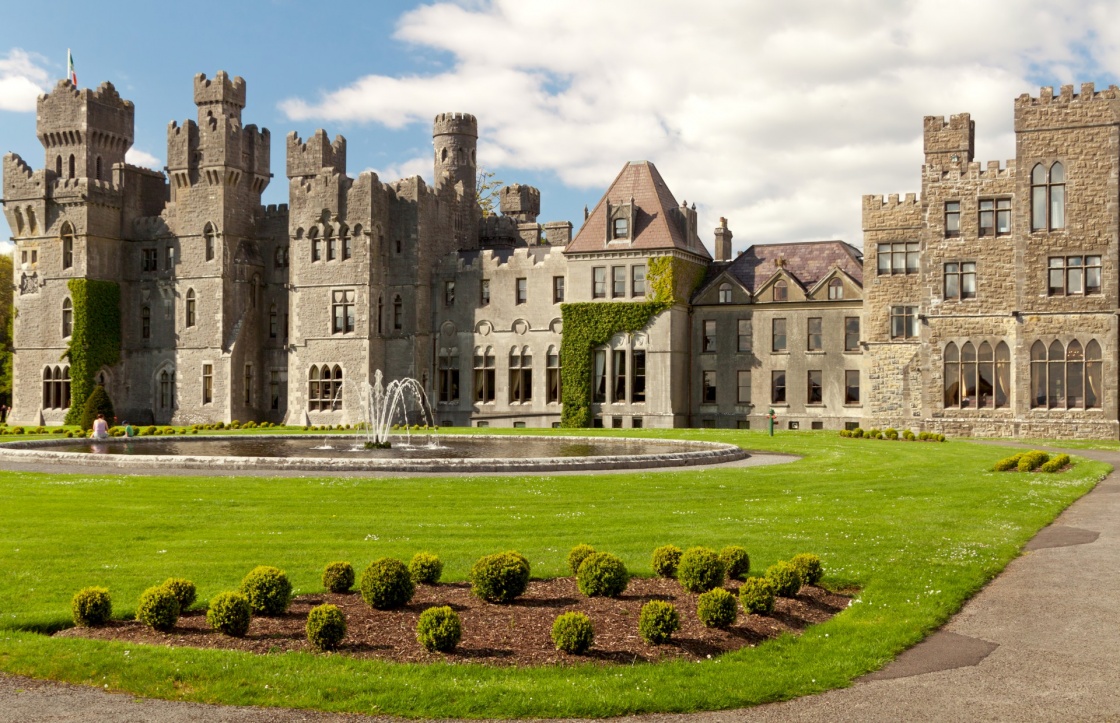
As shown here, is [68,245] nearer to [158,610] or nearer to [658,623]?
[158,610]

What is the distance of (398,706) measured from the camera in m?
9.47

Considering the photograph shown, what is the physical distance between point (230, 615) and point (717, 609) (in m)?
5.14

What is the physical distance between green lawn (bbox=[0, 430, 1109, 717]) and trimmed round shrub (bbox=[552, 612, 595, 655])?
15.1 inches

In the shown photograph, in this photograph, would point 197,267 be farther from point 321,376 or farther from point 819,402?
point 819,402

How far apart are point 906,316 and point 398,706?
45053 millimetres

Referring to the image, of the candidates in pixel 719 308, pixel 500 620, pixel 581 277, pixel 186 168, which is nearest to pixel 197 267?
pixel 186 168

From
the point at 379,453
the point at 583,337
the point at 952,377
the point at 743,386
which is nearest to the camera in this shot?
the point at 379,453

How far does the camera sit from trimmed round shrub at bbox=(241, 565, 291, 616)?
40.0 ft

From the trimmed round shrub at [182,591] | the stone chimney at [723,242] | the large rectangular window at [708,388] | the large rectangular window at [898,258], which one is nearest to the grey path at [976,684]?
the trimmed round shrub at [182,591]

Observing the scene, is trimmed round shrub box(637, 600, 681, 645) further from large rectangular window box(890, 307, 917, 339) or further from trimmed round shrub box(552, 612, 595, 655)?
large rectangular window box(890, 307, 917, 339)

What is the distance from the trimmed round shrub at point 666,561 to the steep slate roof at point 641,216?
133ft

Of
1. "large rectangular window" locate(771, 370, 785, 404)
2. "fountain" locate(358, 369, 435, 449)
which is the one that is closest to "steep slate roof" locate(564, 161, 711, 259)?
"large rectangular window" locate(771, 370, 785, 404)

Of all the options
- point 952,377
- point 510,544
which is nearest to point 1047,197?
point 952,377

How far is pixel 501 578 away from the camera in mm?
12766
